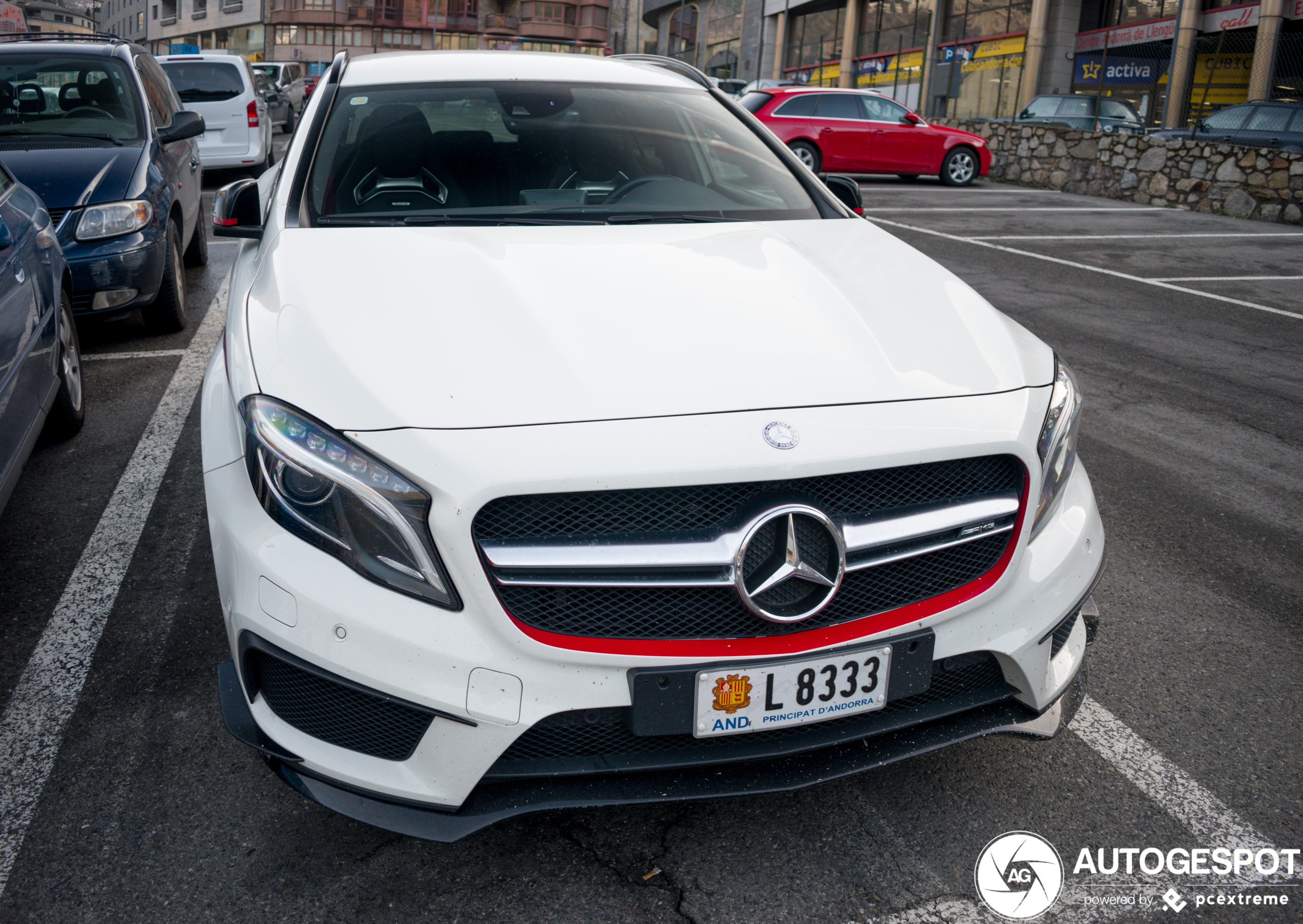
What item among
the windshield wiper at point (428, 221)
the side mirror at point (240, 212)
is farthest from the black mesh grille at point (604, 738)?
the side mirror at point (240, 212)

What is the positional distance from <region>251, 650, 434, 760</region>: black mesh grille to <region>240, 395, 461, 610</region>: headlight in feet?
0.68

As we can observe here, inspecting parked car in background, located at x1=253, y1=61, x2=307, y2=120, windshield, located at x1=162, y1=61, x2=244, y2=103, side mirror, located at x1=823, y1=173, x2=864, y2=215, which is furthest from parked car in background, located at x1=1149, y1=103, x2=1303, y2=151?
parked car in background, located at x1=253, y1=61, x2=307, y2=120

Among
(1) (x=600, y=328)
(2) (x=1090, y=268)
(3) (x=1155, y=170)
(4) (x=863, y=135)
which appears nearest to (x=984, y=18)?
(4) (x=863, y=135)

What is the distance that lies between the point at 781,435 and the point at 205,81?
46.9 ft

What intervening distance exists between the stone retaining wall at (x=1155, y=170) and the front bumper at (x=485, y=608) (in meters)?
14.1

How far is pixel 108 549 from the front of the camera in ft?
11.3

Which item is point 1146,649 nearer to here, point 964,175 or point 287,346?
point 287,346

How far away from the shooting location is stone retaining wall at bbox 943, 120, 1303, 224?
44.6 ft

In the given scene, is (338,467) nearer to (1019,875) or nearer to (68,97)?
(1019,875)

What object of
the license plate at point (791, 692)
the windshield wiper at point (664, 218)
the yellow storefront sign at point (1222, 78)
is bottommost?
the license plate at point (791, 692)

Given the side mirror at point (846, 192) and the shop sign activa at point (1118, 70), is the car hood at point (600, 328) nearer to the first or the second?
the side mirror at point (846, 192)

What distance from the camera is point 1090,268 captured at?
965 centimetres

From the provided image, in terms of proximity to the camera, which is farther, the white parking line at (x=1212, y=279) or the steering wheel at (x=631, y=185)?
the white parking line at (x=1212, y=279)

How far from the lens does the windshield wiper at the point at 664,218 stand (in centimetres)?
303
